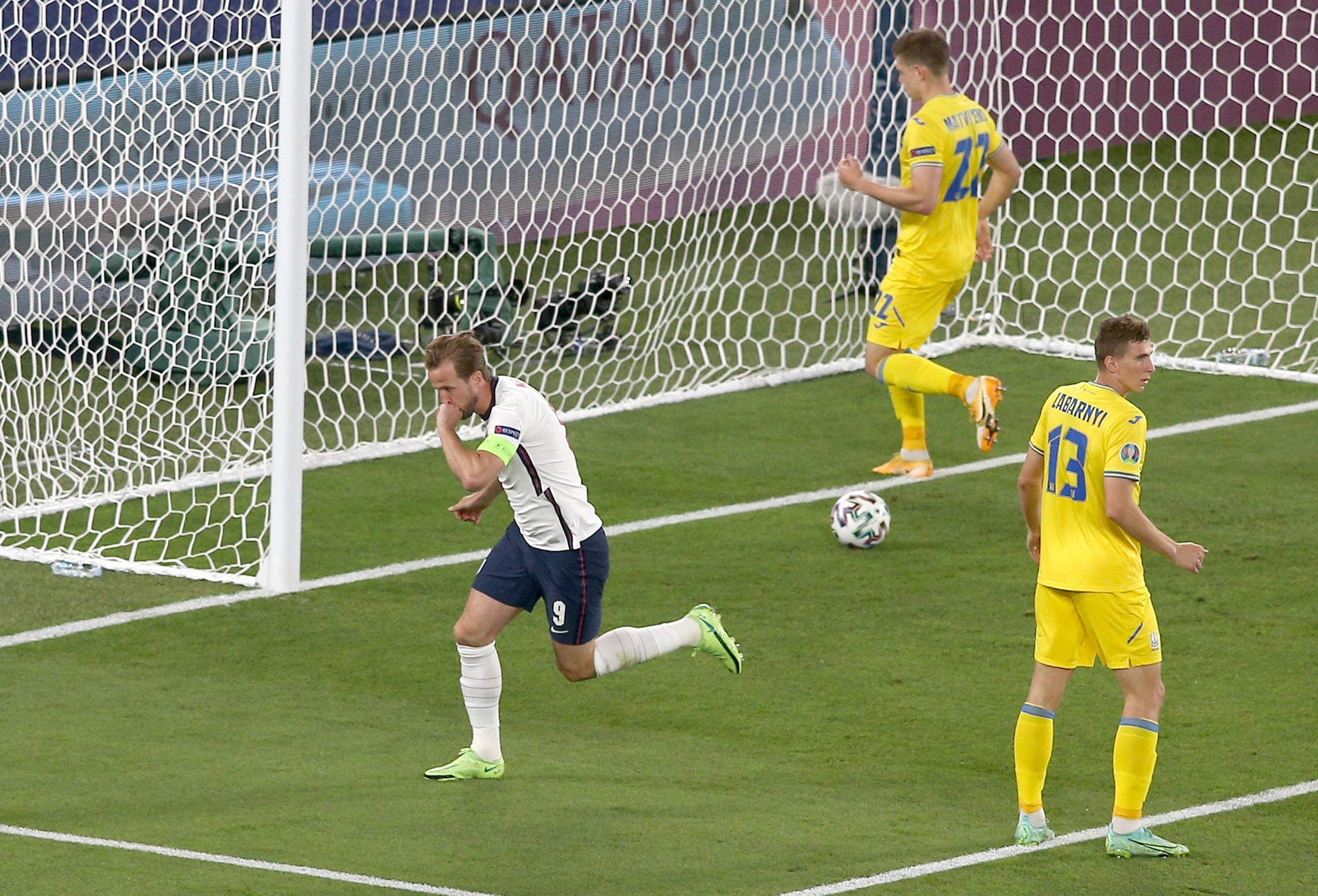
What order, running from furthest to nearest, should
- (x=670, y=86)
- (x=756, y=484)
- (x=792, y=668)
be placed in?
(x=670, y=86) → (x=756, y=484) → (x=792, y=668)

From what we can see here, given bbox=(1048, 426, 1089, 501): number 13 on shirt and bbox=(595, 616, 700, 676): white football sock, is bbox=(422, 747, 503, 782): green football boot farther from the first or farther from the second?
bbox=(1048, 426, 1089, 501): number 13 on shirt

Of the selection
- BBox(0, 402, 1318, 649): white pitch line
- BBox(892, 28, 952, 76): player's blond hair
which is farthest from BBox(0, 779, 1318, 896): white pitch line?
BBox(892, 28, 952, 76): player's blond hair

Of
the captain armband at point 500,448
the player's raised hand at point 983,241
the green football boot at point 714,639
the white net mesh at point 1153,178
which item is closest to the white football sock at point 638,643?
the green football boot at point 714,639

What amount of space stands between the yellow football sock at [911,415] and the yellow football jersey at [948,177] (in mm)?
561

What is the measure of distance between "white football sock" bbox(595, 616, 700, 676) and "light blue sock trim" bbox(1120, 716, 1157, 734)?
1557mm

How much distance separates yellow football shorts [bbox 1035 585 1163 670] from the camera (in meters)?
4.98

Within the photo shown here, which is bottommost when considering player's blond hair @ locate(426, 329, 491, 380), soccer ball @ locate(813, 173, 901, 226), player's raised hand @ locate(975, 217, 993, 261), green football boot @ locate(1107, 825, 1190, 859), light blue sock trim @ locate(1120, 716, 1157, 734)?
green football boot @ locate(1107, 825, 1190, 859)

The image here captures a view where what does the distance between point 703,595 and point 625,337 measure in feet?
12.3

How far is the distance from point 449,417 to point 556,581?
587mm

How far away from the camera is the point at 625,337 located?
36.7 feet

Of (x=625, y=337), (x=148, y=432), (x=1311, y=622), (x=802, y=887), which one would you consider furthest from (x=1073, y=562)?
(x=625, y=337)

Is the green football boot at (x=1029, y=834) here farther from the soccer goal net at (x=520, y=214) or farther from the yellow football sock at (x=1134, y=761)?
the soccer goal net at (x=520, y=214)

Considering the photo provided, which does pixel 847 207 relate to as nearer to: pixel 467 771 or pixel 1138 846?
pixel 467 771

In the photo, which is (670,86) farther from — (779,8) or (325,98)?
(325,98)
